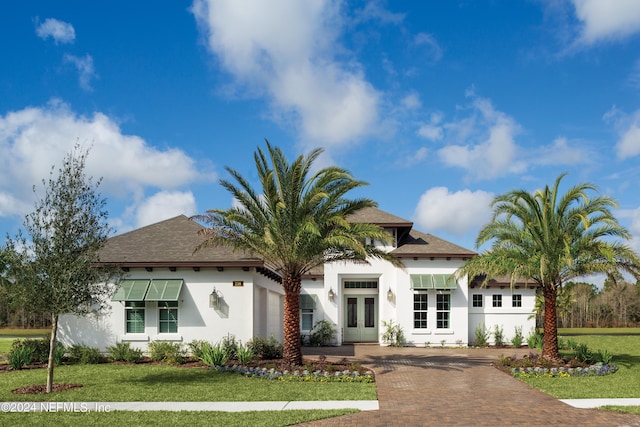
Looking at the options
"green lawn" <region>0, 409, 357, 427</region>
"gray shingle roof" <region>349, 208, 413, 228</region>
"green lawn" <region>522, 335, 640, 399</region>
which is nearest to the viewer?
"green lawn" <region>0, 409, 357, 427</region>

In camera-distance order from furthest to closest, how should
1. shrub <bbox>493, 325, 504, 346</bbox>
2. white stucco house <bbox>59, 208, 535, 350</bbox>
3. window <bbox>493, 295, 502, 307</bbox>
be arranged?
window <bbox>493, 295, 502, 307</bbox> → shrub <bbox>493, 325, 504, 346</bbox> → white stucco house <bbox>59, 208, 535, 350</bbox>

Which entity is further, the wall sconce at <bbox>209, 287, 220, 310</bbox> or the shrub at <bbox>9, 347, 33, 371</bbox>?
the wall sconce at <bbox>209, 287, 220, 310</bbox>

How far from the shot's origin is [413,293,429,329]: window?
87.8 ft

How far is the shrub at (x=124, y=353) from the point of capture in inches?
746

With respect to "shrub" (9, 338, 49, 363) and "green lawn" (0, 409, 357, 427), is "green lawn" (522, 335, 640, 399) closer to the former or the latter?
"green lawn" (0, 409, 357, 427)

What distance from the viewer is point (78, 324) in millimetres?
20203

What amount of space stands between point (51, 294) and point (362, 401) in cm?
816

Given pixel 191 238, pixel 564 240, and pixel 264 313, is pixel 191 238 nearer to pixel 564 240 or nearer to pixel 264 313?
pixel 264 313

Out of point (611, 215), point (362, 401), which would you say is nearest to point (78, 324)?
point (362, 401)

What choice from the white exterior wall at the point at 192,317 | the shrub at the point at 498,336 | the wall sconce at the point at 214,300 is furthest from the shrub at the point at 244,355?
the shrub at the point at 498,336

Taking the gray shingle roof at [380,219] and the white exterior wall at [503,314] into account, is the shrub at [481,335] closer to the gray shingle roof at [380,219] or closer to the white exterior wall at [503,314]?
the white exterior wall at [503,314]

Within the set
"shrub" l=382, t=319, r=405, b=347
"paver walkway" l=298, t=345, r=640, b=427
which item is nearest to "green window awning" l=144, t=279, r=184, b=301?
"paver walkway" l=298, t=345, r=640, b=427

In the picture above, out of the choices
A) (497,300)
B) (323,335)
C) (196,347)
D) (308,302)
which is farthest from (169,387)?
(497,300)

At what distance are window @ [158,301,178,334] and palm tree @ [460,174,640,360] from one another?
36.6 ft
